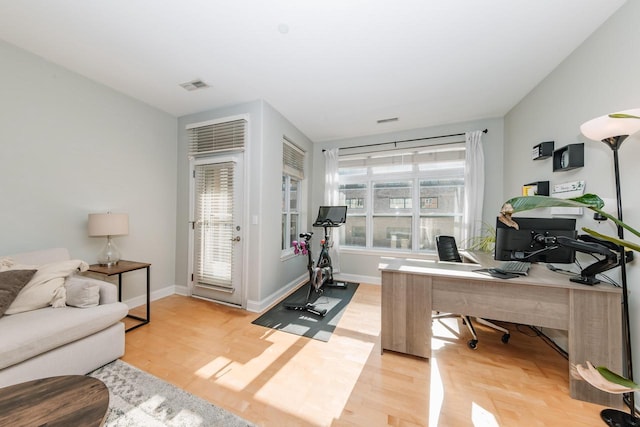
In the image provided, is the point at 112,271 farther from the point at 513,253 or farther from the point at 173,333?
the point at 513,253

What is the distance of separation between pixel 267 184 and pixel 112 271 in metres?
Result: 1.90

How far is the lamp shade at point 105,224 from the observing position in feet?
7.77

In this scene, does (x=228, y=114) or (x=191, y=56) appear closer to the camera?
(x=191, y=56)

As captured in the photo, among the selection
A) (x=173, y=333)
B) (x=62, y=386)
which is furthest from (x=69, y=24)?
(x=173, y=333)

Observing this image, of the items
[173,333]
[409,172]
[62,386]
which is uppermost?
[409,172]

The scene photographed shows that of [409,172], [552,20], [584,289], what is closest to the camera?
[584,289]

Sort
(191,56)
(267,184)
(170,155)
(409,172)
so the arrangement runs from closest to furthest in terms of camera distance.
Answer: (191,56) → (267,184) → (170,155) → (409,172)

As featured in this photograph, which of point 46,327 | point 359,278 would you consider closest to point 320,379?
point 46,327

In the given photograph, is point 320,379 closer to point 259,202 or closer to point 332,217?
point 259,202

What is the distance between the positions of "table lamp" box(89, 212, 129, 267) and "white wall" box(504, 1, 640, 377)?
447cm

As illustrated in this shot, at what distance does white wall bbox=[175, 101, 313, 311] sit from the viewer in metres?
2.96

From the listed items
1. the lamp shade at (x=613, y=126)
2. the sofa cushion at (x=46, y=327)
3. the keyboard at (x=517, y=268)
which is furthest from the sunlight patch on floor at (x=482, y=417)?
the sofa cushion at (x=46, y=327)

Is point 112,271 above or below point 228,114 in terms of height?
below

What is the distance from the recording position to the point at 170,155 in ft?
11.2
